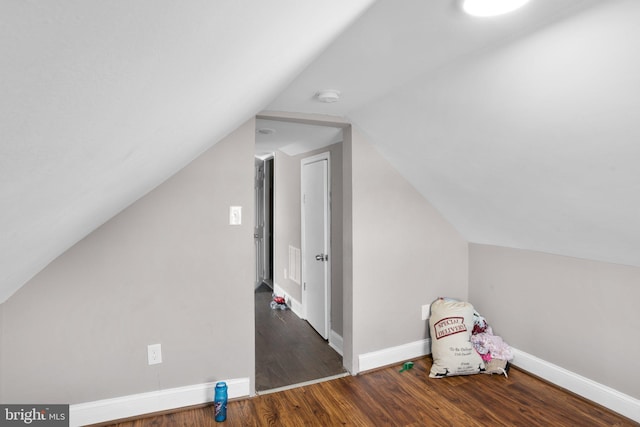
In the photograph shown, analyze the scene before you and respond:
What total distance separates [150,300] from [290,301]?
2442mm

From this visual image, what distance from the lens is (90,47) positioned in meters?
0.34

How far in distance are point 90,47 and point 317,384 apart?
2778 mm

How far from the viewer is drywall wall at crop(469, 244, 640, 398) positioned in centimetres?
224

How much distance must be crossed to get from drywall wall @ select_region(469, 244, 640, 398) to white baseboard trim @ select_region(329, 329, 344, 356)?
1.26 meters

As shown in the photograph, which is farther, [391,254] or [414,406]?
[391,254]

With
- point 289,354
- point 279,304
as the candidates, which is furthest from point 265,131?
point 279,304

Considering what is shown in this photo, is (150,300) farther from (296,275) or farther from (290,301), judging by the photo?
(290,301)

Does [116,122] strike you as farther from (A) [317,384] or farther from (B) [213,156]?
(A) [317,384]

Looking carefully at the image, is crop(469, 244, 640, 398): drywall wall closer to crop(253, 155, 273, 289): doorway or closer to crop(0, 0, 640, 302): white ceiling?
crop(0, 0, 640, 302): white ceiling

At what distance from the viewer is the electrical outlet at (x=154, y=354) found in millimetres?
2273

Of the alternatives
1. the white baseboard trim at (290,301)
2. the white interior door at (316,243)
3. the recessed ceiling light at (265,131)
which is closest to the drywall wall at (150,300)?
the recessed ceiling light at (265,131)

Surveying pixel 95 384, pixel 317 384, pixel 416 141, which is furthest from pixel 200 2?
pixel 317 384

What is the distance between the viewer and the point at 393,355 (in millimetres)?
2982

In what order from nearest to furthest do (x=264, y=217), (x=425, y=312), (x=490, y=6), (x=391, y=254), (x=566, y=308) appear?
(x=490, y=6) → (x=566, y=308) → (x=391, y=254) → (x=425, y=312) → (x=264, y=217)
